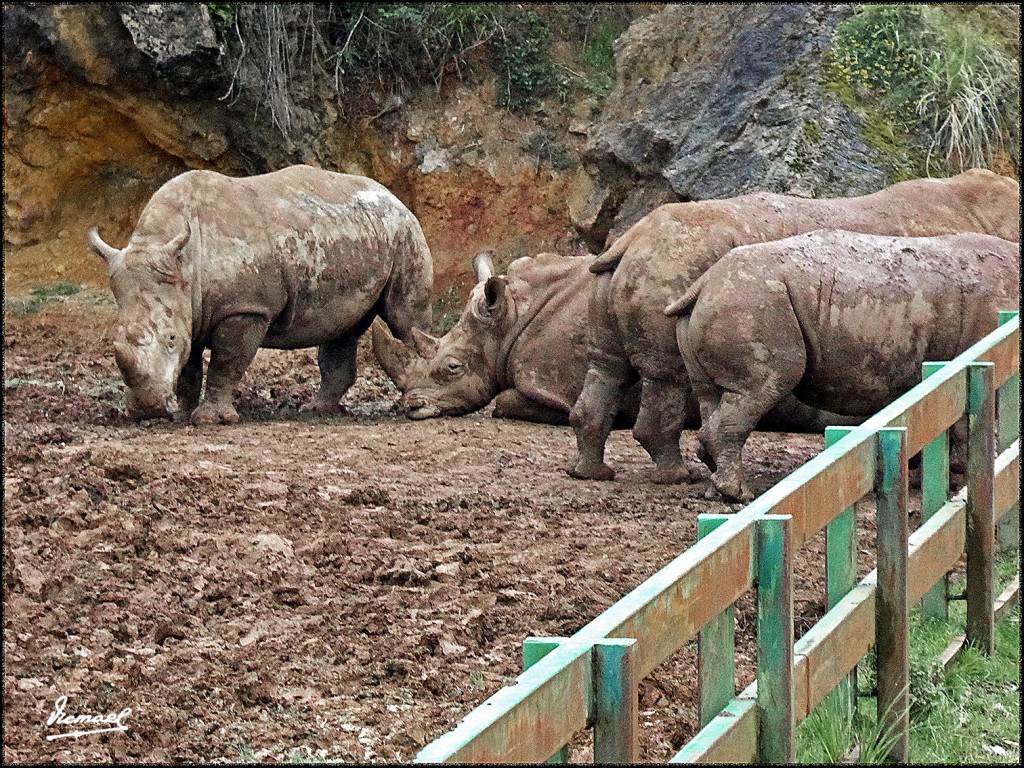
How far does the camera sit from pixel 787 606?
3.80 metres

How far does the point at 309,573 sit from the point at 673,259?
8.14 ft

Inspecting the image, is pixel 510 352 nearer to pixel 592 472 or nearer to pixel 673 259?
pixel 592 472

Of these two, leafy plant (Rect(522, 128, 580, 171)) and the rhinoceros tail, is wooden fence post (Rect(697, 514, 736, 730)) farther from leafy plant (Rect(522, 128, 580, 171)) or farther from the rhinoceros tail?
leafy plant (Rect(522, 128, 580, 171))

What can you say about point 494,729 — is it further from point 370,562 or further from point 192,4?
point 192,4

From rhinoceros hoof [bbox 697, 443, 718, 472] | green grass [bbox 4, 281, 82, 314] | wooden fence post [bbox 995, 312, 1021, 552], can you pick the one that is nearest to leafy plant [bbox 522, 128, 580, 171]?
green grass [bbox 4, 281, 82, 314]

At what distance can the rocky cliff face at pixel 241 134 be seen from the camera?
1414 cm

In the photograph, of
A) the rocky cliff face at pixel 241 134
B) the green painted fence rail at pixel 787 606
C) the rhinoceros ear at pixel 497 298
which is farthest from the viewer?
the rocky cliff face at pixel 241 134

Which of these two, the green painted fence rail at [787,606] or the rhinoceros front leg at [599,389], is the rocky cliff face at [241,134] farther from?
the green painted fence rail at [787,606]

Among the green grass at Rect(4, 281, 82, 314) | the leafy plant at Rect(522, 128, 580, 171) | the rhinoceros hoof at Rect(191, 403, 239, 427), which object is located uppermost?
the leafy plant at Rect(522, 128, 580, 171)

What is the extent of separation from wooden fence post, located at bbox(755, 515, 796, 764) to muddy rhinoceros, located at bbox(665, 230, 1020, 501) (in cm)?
345

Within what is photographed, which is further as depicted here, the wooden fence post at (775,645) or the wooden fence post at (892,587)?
the wooden fence post at (892,587)

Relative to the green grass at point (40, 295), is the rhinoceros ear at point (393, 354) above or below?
above

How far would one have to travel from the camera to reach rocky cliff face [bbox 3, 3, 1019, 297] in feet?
46.4

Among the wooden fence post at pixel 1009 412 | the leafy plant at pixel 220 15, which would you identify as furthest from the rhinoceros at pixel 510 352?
the leafy plant at pixel 220 15
